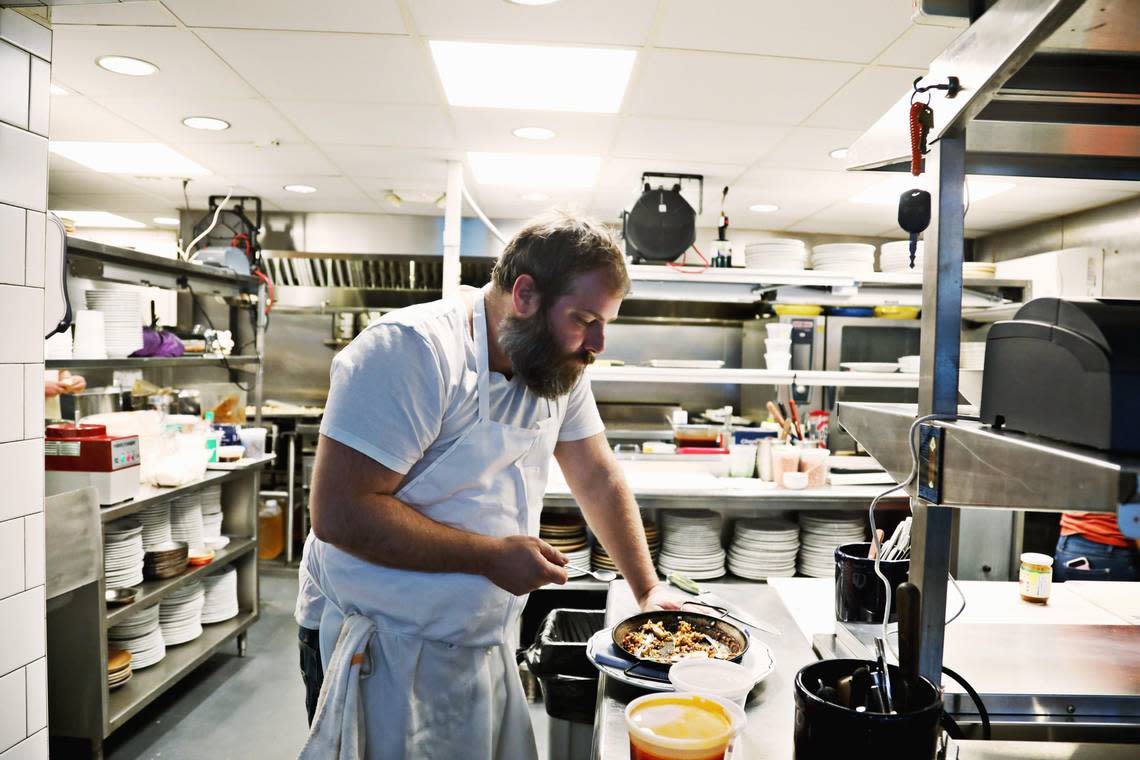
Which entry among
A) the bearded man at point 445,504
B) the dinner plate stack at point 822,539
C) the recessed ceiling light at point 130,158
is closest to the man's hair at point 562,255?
Result: the bearded man at point 445,504

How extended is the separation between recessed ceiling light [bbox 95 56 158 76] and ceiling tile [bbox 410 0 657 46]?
50.8 inches

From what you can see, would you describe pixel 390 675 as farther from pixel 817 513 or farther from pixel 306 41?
pixel 817 513

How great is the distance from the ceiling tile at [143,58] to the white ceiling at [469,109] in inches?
0.4

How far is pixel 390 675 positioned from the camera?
4.66 feet

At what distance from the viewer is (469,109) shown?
3.41 meters

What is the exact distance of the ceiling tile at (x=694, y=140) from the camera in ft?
11.6

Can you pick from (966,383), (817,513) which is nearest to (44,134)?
(817,513)

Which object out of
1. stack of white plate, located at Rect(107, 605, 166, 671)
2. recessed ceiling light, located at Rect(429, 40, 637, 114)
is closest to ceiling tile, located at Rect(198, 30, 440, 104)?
recessed ceiling light, located at Rect(429, 40, 637, 114)

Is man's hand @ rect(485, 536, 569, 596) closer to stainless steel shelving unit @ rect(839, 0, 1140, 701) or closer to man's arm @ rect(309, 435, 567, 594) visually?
man's arm @ rect(309, 435, 567, 594)

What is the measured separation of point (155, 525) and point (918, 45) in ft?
12.2

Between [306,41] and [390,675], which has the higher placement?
[306,41]

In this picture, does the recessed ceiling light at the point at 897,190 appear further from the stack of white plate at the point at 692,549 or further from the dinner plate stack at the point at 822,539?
the stack of white plate at the point at 692,549

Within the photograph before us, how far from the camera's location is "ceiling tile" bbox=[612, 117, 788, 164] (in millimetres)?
3541

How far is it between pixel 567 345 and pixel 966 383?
4.60m
